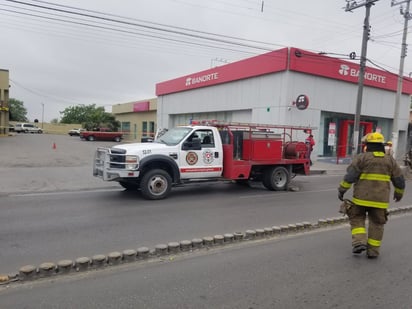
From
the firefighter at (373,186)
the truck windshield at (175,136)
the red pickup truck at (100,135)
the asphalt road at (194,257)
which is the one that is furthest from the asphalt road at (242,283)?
the red pickup truck at (100,135)

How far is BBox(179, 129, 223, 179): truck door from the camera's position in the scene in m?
8.98

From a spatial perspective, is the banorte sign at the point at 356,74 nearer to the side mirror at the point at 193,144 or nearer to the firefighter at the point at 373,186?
the side mirror at the point at 193,144

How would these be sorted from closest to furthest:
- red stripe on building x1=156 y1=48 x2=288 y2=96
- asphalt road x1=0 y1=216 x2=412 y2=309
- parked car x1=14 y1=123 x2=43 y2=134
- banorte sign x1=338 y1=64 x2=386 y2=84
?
asphalt road x1=0 y1=216 x2=412 y2=309 → red stripe on building x1=156 y1=48 x2=288 y2=96 → banorte sign x1=338 y1=64 x2=386 y2=84 → parked car x1=14 y1=123 x2=43 y2=134

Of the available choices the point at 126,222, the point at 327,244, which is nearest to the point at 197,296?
the point at 327,244

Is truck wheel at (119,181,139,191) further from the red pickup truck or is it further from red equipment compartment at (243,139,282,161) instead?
the red pickup truck

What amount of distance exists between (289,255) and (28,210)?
5.70 metres

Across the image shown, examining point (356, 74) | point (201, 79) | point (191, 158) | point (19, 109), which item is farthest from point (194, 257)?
point (19, 109)

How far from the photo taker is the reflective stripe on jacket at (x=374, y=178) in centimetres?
447

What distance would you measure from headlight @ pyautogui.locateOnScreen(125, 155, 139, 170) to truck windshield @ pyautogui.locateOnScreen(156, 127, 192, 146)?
120 centimetres

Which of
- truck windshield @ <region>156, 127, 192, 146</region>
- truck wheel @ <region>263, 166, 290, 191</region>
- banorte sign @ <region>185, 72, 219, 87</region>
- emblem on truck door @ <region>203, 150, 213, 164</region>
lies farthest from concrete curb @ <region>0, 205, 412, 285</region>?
banorte sign @ <region>185, 72, 219, 87</region>

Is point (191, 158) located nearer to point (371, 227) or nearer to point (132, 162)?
point (132, 162)

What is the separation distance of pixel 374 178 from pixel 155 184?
17.7 feet

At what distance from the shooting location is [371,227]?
15.0 feet

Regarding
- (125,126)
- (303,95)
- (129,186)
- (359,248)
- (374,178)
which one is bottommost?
(129,186)
